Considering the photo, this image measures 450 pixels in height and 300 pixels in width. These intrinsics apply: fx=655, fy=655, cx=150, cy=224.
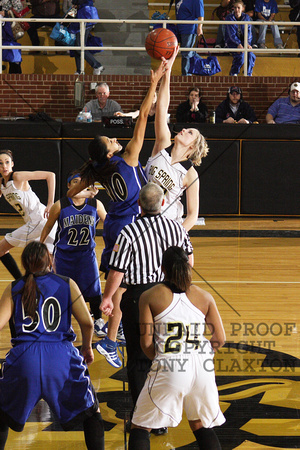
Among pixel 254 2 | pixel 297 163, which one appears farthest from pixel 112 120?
pixel 254 2

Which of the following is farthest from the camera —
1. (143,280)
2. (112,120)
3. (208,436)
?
(112,120)

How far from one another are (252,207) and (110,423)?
27.1ft

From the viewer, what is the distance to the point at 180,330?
3199 millimetres

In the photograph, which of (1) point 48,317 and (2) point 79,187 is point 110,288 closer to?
(1) point 48,317

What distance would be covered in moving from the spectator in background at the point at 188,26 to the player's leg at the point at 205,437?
10828 millimetres

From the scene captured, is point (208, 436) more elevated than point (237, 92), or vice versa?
point (237, 92)

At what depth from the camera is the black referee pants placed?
12.4 ft

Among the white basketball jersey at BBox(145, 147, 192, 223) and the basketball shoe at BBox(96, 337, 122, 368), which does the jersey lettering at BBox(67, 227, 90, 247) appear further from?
the basketball shoe at BBox(96, 337, 122, 368)

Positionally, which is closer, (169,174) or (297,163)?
(169,174)

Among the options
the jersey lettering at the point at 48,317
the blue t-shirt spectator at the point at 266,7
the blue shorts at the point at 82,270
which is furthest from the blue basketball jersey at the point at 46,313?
the blue t-shirt spectator at the point at 266,7

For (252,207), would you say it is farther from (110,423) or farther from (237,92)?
(110,423)

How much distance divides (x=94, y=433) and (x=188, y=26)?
11029mm

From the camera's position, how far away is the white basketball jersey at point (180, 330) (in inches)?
126

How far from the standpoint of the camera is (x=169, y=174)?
4992 mm
